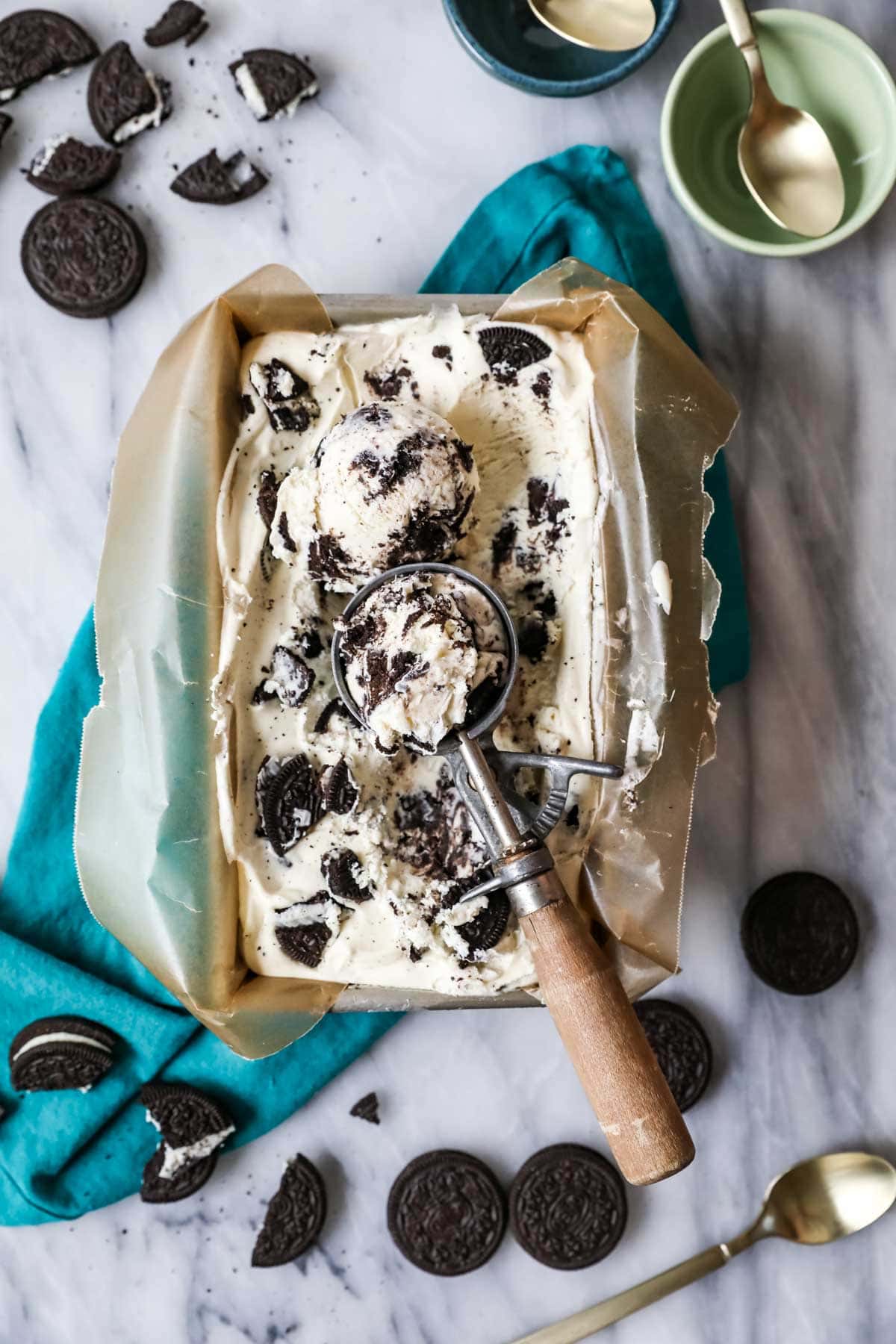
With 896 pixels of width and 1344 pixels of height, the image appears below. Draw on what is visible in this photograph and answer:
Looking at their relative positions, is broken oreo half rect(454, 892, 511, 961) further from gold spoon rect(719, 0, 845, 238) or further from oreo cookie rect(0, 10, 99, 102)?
oreo cookie rect(0, 10, 99, 102)

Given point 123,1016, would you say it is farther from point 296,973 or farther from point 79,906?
point 296,973

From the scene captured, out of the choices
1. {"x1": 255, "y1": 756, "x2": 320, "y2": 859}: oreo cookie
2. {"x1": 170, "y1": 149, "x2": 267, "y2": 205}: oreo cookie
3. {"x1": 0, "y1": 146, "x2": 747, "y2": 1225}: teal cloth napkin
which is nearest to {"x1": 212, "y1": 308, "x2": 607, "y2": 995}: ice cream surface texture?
{"x1": 255, "y1": 756, "x2": 320, "y2": 859}: oreo cookie

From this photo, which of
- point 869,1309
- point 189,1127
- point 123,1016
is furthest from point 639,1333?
point 123,1016

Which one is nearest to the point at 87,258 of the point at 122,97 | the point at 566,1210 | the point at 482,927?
the point at 122,97

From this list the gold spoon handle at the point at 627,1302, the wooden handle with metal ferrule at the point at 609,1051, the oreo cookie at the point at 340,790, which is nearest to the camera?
the wooden handle with metal ferrule at the point at 609,1051

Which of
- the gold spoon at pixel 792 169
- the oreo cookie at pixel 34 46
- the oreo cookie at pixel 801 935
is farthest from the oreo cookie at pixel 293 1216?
the oreo cookie at pixel 34 46

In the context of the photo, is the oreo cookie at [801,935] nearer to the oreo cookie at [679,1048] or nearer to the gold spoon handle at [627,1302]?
the oreo cookie at [679,1048]

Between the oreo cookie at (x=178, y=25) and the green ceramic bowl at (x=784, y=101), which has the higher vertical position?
the oreo cookie at (x=178, y=25)
